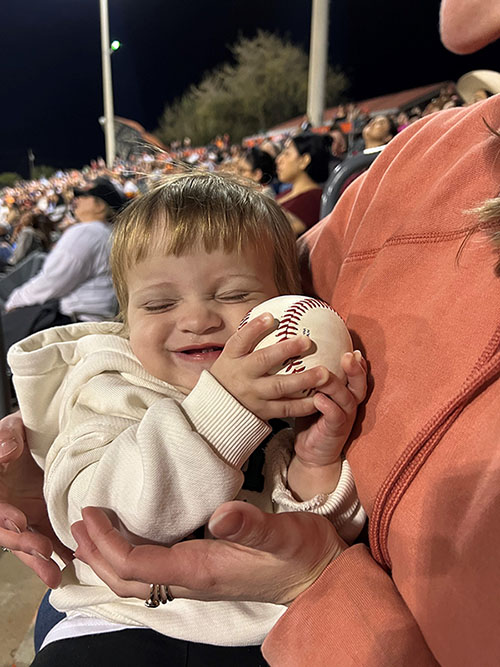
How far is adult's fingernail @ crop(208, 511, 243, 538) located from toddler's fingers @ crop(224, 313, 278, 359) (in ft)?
0.74

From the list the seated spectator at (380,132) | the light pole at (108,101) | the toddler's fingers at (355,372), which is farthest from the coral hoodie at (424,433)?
the light pole at (108,101)

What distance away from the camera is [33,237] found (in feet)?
17.1

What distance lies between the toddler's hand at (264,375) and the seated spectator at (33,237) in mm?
5000

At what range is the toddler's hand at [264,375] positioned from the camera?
680 millimetres

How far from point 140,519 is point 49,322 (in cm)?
259

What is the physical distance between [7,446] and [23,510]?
0.48 feet

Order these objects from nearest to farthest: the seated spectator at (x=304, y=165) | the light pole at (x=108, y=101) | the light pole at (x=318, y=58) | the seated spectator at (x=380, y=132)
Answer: the seated spectator at (x=304, y=165), the seated spectator at (x=380, y=132), the light pole at (x=318, y=58), the light pole at (x=108, y=101)

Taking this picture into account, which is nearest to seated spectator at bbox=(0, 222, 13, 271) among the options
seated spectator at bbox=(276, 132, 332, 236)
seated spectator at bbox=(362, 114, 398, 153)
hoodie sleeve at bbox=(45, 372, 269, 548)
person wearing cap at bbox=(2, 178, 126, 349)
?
person wearing cap at bbox=(2, 178, 126, 349)

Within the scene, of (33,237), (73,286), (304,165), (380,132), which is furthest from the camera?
(33,237)

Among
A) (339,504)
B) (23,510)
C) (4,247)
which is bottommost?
(4,247)

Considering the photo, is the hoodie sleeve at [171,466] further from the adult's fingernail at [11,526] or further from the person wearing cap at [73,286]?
the person wearing cap at [73,286]

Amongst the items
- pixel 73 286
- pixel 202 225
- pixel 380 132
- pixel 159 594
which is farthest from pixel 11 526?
pixel 380 132

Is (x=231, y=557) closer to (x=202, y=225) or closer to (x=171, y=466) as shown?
(x=171, y=466)

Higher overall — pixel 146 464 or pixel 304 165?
pixel 146 464
